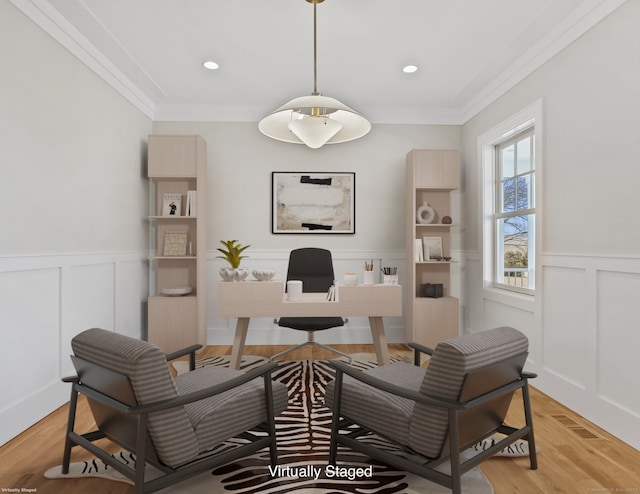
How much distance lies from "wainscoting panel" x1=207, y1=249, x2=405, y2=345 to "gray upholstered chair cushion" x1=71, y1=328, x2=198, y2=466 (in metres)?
2.81

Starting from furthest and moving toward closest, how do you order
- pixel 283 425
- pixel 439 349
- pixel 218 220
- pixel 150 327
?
1. pixel 218 220
2. pixel 150 327
3. pixel 283 425
4. pixel 439 349

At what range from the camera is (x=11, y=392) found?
90.0 inches

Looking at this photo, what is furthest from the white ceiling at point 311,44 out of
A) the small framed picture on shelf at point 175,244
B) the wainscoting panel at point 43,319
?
the wainscoting panel at point 43,319

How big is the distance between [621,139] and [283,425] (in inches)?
104

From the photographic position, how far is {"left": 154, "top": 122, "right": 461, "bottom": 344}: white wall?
4.47 metres

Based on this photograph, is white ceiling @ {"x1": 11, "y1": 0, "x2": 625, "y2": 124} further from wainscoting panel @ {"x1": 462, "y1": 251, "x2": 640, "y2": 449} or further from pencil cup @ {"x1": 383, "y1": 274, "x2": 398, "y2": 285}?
pencil cup @ {"x1": 383, "y1": 274, "x2": 398, "y2": 285}

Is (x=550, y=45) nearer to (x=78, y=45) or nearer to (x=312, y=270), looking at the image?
(x=312, y=270)

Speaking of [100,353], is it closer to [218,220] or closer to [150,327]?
[150,327]

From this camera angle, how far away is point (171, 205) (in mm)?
4191

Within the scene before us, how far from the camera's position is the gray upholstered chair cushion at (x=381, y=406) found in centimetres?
171

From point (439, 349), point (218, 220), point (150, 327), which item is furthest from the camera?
point (218, 220)

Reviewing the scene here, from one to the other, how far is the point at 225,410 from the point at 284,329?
110 inches

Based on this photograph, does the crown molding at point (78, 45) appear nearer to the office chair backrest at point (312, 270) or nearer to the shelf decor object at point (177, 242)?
the shelf decor object at point (177, 242)

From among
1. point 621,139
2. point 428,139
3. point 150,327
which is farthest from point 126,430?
point 428,139
